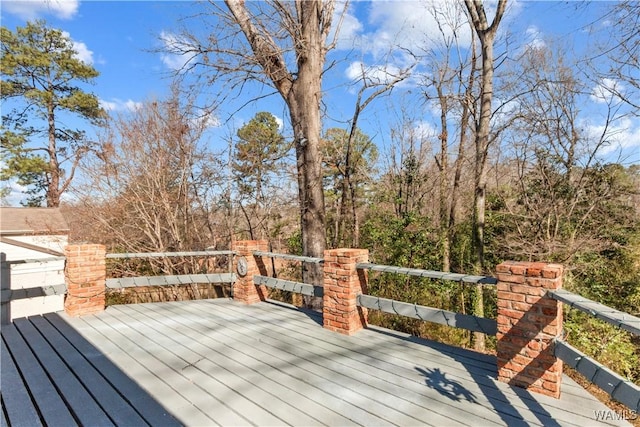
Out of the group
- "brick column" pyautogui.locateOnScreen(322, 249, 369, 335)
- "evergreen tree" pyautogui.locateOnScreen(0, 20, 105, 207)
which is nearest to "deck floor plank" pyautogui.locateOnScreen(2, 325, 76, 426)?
"brick column" pyautogui.locateOnScreen(322, 249, 369, 335)

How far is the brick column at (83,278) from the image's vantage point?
406 cm

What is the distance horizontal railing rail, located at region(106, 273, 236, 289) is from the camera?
4.50m

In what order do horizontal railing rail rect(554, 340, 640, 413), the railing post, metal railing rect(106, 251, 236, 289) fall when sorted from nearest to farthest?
horizontal railing rail rect(554, 340, 640, 413)
the railing post
metal railing rect(106, 251, 236, 289)

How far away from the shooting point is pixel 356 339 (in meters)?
3.44

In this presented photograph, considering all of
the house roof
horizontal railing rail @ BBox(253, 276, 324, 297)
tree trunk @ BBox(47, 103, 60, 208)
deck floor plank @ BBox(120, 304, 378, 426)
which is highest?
tree trunk @ BBox(47, 103, 60, 208)

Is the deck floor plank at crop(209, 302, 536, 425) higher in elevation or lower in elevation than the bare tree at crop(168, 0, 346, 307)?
lower

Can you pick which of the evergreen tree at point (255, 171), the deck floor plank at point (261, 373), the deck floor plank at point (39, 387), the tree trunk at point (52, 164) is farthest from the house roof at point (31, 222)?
the deck floor plank at point (261, 373)

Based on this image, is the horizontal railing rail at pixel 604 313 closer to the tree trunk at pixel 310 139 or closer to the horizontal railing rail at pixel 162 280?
the tree trunk at pixel 310 139

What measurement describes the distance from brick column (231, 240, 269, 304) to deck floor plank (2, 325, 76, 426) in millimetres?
2427

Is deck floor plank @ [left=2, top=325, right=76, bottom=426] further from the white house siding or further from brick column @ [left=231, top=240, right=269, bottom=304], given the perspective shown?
the white house siding

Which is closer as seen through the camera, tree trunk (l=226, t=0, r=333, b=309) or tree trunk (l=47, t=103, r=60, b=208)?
tree trunk (l=226, t=0, r=333, b=309)

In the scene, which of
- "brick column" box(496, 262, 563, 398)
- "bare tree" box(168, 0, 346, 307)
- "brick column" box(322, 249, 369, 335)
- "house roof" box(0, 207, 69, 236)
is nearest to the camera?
"brick column" box(496, 262, 563, 398)

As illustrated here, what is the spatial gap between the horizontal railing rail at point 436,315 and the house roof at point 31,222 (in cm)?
938

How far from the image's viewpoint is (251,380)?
252 cm
